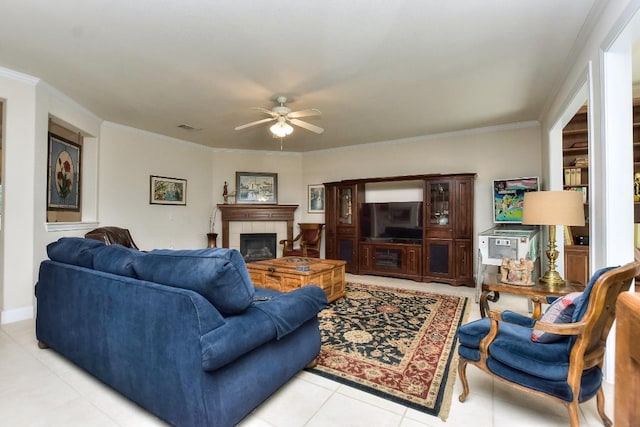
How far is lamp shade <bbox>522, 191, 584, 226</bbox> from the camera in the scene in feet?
7.44

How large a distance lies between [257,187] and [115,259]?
15.6 ft

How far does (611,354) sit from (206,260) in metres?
2.72

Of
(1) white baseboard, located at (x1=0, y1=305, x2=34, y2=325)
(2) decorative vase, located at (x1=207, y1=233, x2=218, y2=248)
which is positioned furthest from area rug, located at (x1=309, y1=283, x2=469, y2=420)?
(2) decorative vase, located at (x1=207, y1=233, x2=218, y2=248)

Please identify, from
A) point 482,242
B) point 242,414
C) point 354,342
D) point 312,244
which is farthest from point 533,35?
point 312,244

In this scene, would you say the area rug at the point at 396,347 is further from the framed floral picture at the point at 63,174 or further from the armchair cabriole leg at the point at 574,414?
the framed floral picture at the point at 63,174

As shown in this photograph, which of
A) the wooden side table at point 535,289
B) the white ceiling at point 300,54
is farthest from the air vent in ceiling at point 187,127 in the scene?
the wooden side table at point 535,289

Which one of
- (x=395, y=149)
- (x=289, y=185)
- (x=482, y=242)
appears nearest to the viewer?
(x=482, y=242)

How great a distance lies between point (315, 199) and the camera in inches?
262

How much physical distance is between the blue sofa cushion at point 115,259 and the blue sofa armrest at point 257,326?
73cm

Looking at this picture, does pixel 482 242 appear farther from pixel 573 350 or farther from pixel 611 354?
pixel 573 350

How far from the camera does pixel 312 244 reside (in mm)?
6172

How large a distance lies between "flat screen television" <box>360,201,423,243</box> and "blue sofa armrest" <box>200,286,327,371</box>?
3.58 m

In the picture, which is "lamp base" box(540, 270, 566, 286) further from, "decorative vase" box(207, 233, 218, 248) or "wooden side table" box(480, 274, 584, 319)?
"decorative vase" box(207, 233, 218, 248)

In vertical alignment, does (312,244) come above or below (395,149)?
below
